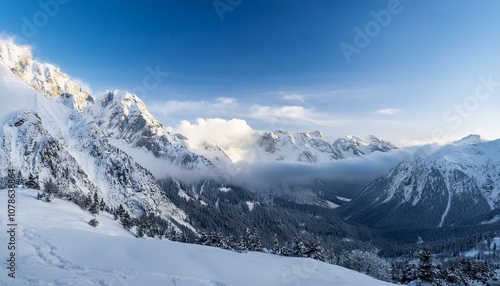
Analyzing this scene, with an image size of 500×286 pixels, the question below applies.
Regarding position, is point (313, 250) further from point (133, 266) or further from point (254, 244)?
point (133, 266)

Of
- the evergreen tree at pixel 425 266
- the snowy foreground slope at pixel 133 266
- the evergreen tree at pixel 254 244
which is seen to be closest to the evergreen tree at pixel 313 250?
the evergreen tree at pixel 254 244

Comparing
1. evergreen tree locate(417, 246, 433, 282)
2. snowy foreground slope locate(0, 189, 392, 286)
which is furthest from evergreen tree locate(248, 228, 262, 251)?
snowy foreground slope locate(0, 189, 392, 286)

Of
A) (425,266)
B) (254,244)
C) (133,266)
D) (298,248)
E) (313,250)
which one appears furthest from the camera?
(254,244)

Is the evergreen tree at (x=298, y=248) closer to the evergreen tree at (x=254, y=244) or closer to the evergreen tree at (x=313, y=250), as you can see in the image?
the evergreen tree at (x=313, y=250)

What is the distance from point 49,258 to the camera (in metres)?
29.8

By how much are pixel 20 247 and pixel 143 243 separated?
12.2 meters

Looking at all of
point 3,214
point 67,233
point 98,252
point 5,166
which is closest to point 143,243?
point 98,252

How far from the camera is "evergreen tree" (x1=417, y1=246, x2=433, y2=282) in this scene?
188 feet

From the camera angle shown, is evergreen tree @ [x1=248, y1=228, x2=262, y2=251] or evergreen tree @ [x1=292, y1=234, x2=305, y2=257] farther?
evergreen tree @ [x1=248, y1=228, x2=262, y2=251]

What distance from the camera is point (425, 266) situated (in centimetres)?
5766

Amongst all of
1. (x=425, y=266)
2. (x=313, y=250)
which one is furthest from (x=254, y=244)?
(x=425, y=266)

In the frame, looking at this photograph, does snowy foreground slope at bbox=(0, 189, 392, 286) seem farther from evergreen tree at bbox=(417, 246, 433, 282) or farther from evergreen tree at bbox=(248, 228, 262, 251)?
evergreen tree at bbox=(248, 228, 262, 251)

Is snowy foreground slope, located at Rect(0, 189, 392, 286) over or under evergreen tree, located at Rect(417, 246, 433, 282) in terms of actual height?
over

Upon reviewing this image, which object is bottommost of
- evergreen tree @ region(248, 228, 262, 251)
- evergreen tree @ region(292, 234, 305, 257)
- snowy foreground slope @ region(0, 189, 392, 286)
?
evergreen tree @ region(248, 228, 262, 251)
